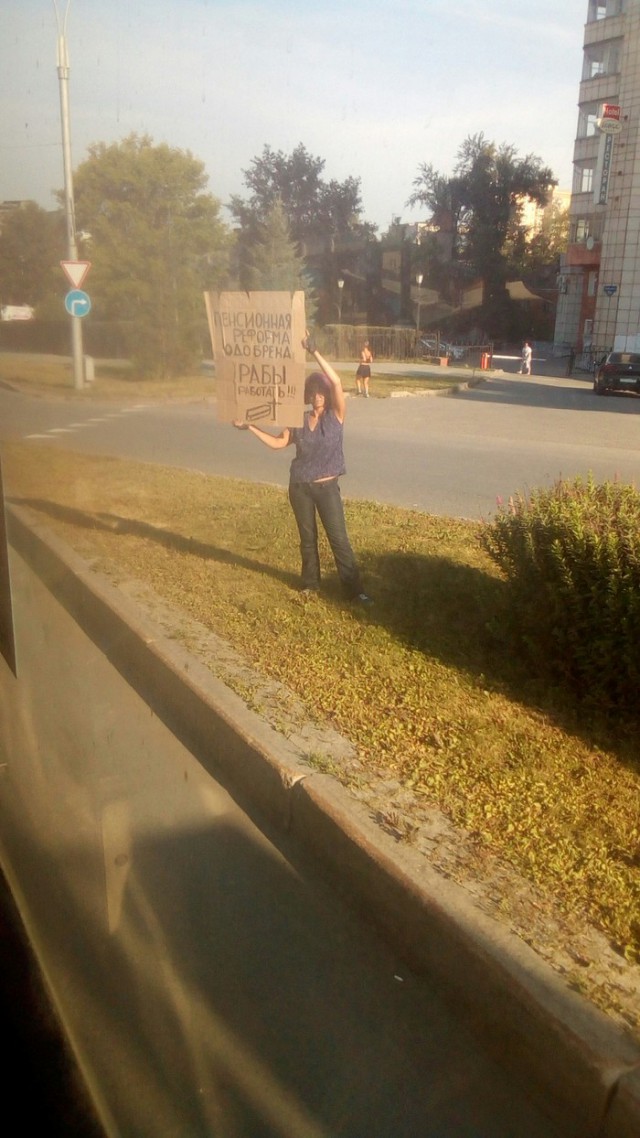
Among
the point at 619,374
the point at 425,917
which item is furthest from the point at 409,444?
the point at 425,917

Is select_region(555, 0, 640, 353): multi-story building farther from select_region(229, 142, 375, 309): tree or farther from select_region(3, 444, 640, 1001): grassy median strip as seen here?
select_region(3, 444, 640, 1001): grassy median strip

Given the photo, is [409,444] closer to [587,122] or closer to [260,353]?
[587,122]

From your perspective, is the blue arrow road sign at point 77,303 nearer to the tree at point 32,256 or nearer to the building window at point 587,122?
the tree at point 32,256

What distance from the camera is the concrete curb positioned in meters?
2.22

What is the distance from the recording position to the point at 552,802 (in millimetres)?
3459

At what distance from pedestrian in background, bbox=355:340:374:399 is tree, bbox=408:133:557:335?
5.64 feet

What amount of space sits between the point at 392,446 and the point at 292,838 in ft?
32.2

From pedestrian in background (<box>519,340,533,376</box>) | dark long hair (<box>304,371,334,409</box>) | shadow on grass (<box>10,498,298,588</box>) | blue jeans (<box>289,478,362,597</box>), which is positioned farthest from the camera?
pedestrian in background (<box>519,340,533,376</box>)

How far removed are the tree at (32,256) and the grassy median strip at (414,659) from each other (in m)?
2.01

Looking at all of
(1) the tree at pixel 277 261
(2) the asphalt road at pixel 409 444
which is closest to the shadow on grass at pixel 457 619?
(2) the asphalt road at pixel 409 444

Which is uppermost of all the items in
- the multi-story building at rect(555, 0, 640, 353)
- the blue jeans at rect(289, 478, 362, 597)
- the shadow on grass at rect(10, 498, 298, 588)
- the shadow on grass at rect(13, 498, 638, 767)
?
the multi-story building at rect(555, 0, 640, 353)

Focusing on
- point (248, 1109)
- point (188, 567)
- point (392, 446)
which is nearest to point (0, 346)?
point (188, 567)

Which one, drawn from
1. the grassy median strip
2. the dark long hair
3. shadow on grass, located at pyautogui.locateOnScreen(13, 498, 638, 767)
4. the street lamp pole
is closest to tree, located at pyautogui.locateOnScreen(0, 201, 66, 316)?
the street lamp pole

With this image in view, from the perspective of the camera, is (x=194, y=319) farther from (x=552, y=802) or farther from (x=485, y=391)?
(x=485, y=391)
